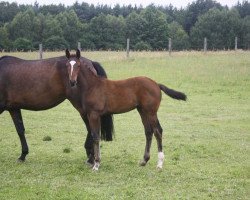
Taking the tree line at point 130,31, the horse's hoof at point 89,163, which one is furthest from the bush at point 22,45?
the horse's hoof at point 89,163

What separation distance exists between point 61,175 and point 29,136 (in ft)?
13.6

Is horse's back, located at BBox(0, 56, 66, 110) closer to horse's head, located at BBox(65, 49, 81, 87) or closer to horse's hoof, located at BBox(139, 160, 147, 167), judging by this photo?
horse's head, located at BBox(65, 49, 81, 87)

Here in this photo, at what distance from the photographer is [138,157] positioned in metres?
9.19

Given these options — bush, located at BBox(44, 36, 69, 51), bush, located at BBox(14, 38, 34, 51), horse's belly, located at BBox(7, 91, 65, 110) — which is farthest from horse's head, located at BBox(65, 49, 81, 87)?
bush, located at BBox(44, 36, 69, 51)

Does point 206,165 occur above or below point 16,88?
below

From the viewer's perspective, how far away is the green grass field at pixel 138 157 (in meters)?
6.71

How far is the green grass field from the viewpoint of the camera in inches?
264

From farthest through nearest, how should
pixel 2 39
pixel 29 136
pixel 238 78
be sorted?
1. pixel 2 39
2. pixel 238 78
3. pixel 29 136

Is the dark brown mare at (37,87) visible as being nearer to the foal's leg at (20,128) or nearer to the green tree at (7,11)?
the foal's leg at (20,128)

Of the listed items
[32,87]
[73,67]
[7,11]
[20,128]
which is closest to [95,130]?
[73,67]

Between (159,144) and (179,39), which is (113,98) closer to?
(159,144)

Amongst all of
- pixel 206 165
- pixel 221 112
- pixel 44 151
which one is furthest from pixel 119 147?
pixel 221 112

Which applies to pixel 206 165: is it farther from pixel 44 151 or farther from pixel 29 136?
pixel 29 136

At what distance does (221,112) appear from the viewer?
52.1ft
